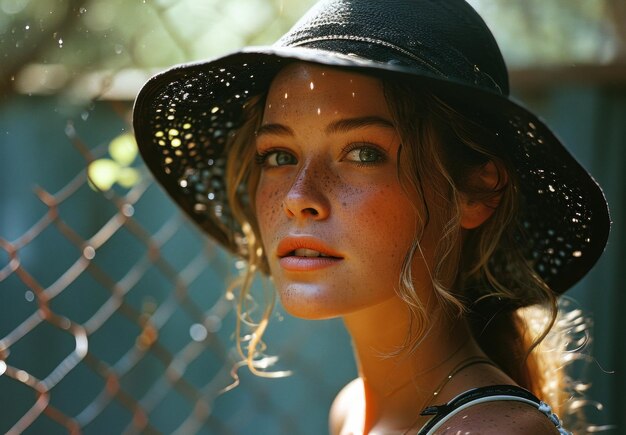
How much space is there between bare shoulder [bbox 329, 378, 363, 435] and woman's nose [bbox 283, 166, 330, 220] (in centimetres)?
63

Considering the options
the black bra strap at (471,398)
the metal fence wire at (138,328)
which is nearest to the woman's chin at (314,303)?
the black bra strap at (471,398)

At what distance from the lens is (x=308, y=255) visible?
1.69 meters

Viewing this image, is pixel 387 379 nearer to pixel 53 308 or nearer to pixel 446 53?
pixel 446 53

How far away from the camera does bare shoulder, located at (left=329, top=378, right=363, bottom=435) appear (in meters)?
2.14

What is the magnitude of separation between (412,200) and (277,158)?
0.32m

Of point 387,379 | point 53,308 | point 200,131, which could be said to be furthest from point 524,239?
point 53,308

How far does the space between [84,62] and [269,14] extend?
68cm

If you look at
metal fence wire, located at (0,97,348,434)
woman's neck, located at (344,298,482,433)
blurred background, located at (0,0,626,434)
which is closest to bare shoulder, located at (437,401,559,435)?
woman's neck, located at (344,298,482,433)

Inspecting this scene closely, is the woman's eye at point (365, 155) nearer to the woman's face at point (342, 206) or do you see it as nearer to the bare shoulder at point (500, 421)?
the woman's face at point (342, 206)

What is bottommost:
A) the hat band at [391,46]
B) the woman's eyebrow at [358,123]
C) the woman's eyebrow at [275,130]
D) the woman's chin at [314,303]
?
the woman's chin at [314,303]

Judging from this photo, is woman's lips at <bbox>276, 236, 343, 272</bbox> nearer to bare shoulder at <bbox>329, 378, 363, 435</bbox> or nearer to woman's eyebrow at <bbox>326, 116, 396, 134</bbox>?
woman's eyebrow at <bbox>326, 116, 396, 134</bbox>

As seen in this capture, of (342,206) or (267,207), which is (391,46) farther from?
(267,207)

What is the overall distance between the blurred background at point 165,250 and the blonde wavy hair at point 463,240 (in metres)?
0.36

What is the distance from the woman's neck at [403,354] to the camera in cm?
184
